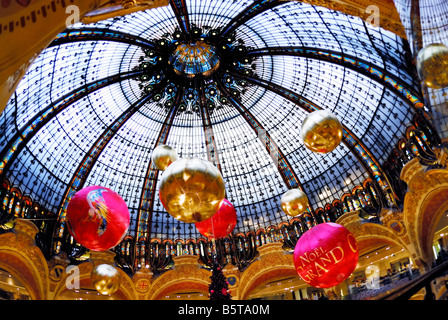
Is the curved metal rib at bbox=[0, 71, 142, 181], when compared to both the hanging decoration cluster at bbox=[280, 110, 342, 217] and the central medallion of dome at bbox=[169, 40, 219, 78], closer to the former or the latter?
the central medallion of dome at bbox=[169, 40, 219, 78]

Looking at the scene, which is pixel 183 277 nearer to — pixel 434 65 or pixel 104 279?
pixel 104 279

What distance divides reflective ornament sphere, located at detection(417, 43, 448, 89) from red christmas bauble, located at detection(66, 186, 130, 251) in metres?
6.89

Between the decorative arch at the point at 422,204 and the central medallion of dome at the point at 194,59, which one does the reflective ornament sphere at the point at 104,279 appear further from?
the decorative arch at the point at 422,204

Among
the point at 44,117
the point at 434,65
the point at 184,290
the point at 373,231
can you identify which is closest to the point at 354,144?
the point at 373,231

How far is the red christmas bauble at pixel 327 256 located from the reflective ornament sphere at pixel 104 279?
6038 millimetres

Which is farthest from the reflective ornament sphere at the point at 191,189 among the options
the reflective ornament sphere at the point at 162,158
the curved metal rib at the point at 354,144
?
the curved metal rib at the point at 354,144

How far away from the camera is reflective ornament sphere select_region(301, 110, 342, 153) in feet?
28.1

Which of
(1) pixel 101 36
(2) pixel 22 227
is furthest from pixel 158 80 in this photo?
(2) pixel 22 227

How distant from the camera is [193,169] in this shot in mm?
6422

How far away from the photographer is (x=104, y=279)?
38.1 feet

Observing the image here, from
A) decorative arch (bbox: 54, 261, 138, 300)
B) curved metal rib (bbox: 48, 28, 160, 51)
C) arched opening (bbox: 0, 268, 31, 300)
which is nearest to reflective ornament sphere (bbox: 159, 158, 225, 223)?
curved metal rib (bbox: 48, 28, 160, 51)

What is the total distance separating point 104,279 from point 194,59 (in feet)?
38.2

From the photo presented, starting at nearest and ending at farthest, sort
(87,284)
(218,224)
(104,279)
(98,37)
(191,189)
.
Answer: (191,189) → (218,224) → (104,279) → (98,37) → (87,284)

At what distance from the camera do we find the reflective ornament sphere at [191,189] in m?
6.35
